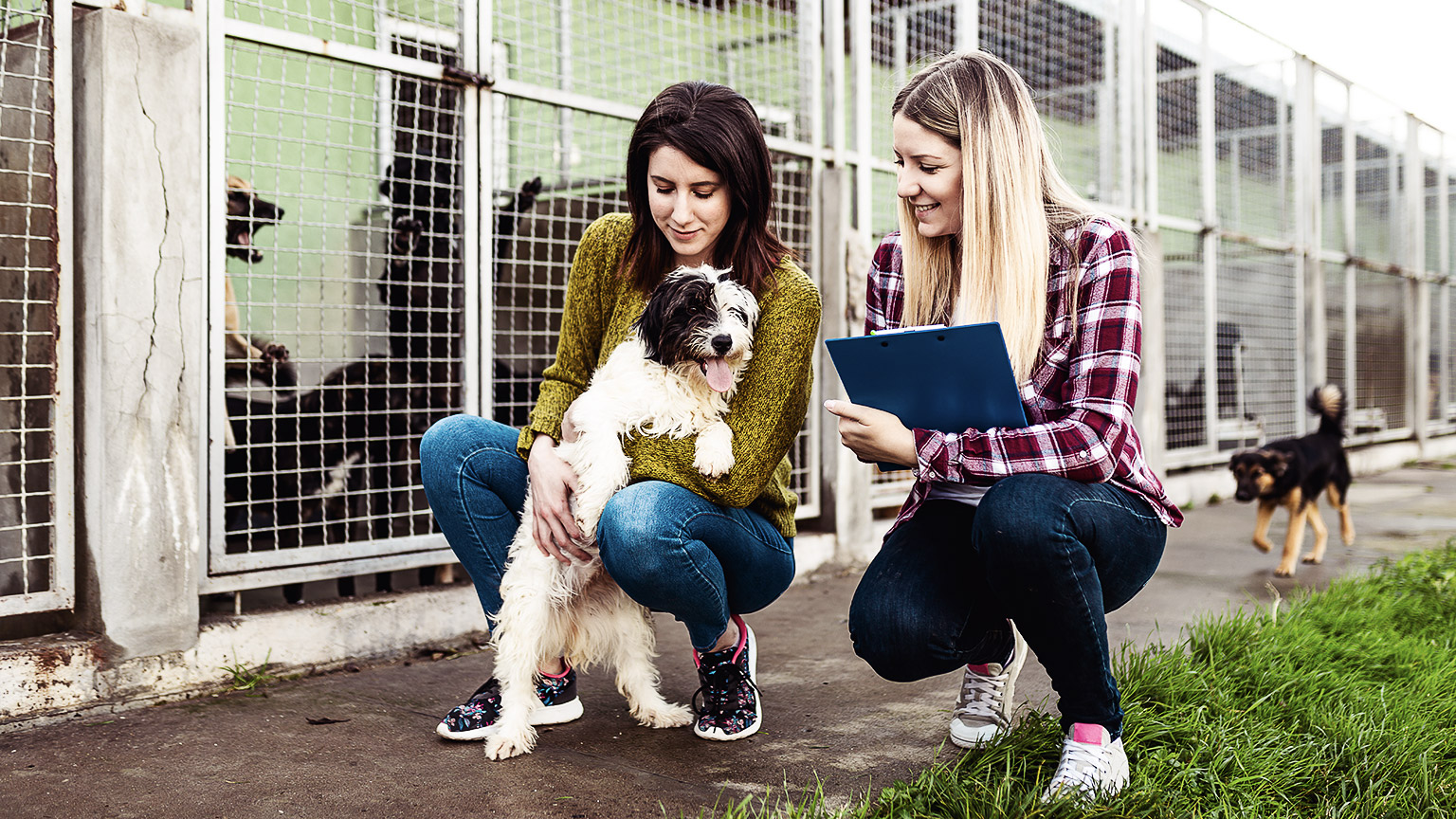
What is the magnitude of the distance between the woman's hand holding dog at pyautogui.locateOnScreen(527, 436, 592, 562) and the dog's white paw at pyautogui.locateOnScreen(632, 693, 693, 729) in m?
0.48

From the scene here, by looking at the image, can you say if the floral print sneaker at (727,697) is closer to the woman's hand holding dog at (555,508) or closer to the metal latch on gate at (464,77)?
the woman's hand holding dog at (555,508)

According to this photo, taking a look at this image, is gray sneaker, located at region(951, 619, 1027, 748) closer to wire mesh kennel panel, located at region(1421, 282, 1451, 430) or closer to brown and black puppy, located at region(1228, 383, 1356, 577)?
brown and black puppy, located at region(1228, 383, 1356, 577)

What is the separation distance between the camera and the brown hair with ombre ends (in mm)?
2406

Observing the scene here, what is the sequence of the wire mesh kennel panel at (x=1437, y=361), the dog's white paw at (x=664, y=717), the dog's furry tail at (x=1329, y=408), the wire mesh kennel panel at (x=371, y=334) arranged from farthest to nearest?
the wire mesh kennel panel at (x=1437, y=361), the dog's furry tail at (x=1329, y=408), the wire mesh kennel panel at (x=371, y=334), the dog's white paw at (x=664, y=717)

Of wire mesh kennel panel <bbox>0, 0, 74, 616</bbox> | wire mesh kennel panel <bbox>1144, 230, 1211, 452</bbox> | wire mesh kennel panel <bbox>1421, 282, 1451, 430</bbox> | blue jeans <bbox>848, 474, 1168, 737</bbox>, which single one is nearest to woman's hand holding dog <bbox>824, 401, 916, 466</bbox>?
blue jeans <bbox>848, 474, 1168, 737</bbox>

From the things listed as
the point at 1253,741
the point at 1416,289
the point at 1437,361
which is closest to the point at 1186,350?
the point at 1416,289

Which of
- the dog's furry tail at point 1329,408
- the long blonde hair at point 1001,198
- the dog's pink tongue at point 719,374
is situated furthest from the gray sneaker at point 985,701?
the dog's furry tail at point 1329,408

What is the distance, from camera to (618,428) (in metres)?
2.44

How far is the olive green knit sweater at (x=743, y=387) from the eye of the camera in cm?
241

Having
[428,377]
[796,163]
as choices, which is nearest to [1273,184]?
[796,163]

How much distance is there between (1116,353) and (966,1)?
4214 mm

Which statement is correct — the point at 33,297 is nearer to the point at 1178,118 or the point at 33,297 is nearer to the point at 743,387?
the point at 743,387

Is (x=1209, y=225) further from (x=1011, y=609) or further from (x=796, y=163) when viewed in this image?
(x=1011, y=609)

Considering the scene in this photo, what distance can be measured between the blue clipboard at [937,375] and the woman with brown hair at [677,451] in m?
0.30
